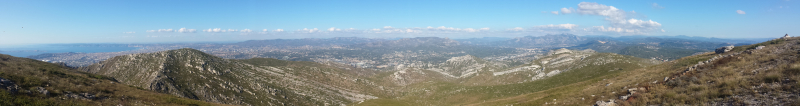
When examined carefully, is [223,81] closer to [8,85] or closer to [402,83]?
[8,85]

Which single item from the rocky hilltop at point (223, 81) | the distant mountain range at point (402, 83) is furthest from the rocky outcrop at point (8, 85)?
the rocky hilltop at point (223, 81)

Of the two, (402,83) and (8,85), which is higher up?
(8,85)

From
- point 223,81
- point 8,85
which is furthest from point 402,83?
point 8,85

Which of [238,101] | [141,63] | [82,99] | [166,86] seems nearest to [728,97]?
[82,99]

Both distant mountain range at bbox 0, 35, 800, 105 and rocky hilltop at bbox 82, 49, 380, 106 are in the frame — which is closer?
distant mountain range at bbox 0, 35, 800, 105

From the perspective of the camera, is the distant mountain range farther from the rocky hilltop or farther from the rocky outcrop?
the rocky hilltop

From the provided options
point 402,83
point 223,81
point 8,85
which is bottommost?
point 402,83

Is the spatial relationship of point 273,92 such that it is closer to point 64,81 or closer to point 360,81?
point 360,81

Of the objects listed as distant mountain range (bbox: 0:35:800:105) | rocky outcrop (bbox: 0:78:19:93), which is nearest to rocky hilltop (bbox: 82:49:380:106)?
distant mountain range (bbox: 0:35:800:105)

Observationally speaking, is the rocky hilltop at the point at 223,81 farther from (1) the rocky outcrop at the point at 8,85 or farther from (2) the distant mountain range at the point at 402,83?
(1) the rocky outcrop at the point at 8,85
